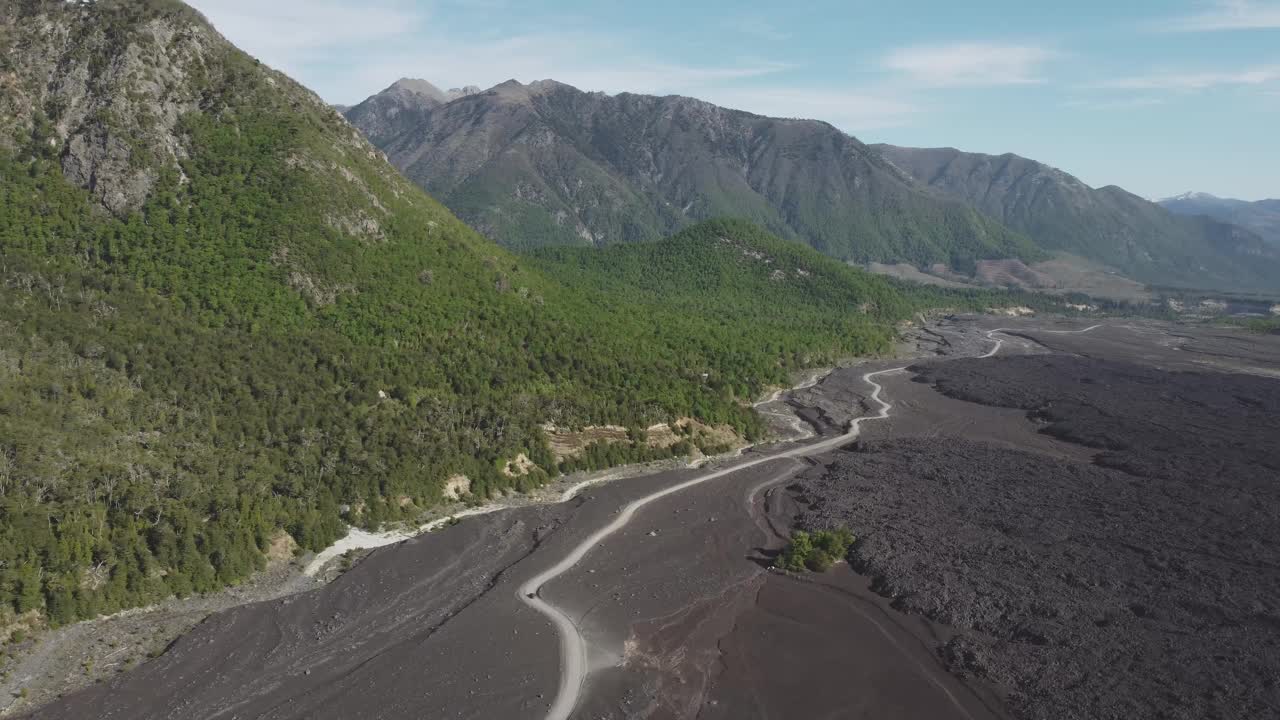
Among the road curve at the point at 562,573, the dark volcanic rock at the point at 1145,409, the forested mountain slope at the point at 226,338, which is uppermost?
the forested mountain slope at the point at 226,338

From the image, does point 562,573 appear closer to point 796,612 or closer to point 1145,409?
point 796,612

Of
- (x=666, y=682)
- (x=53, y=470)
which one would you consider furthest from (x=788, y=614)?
(x=53, y=470)

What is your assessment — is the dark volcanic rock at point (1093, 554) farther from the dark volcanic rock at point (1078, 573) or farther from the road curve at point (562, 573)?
the road curve at point (562, 573)

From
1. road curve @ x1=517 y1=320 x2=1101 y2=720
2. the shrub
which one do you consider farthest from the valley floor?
the shrub

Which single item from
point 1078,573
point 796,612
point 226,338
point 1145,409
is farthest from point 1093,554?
point 226,338

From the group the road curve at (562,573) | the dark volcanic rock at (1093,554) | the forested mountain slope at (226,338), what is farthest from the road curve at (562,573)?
the forested mountain slope at (226,338)
